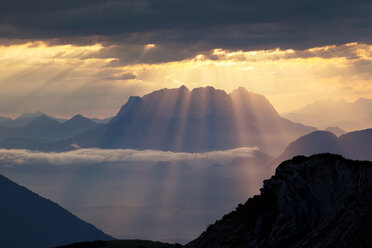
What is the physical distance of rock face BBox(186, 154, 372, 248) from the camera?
5306cm

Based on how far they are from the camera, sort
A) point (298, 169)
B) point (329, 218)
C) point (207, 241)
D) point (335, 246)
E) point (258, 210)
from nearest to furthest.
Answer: point (335, 246) → point (329, 218) → point (298, 169) → point (258, 210) → point (207, 241)

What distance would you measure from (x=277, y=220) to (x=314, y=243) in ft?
21.8

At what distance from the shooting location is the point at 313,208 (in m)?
58.3

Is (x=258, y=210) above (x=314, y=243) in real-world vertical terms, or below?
above

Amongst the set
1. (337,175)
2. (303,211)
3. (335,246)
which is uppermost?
(337,175)

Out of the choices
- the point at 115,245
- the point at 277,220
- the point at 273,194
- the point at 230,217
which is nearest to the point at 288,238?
the point at 277,220

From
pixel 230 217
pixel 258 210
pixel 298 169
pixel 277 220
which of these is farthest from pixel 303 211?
pixel 230 217

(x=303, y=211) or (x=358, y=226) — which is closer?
(x=358, y=226)

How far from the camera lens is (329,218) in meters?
55.8

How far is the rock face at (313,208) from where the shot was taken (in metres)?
53.1

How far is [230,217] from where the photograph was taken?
76.6 metres

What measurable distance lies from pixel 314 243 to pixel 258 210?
16.2m

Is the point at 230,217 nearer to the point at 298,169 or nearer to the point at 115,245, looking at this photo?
the point at 298,169

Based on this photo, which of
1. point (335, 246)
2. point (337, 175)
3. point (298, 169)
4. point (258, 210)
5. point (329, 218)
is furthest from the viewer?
point (258, 210)
